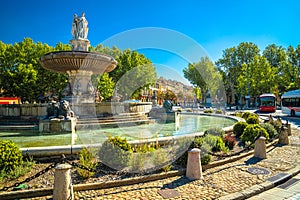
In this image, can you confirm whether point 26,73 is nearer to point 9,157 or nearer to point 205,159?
point 9,157

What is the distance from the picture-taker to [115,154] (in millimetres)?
5695

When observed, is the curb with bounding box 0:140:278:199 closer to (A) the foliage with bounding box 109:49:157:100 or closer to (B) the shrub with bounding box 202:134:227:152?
(B) the shrub with bounding box 202:134:227:152

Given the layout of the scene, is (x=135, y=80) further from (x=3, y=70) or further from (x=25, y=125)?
(x=25, y=125)

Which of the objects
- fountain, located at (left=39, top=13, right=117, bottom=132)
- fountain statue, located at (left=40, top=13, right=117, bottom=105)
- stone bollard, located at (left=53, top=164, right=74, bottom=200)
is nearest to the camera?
stone bollard, located at (left=53, top=164, right=74, bottom=200)

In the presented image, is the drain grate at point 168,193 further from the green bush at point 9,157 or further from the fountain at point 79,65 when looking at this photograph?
the fountain at point 79,65

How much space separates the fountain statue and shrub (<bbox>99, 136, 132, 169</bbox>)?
835 centimetres

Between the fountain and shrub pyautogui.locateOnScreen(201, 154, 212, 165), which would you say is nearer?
shrub pyautogui.locateOnScreen(201, 154, 212, 165)

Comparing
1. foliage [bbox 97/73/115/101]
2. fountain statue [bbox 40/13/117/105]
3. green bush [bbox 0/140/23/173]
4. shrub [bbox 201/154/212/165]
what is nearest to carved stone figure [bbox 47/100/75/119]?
fountain statue [bbox 40/13/117/105]

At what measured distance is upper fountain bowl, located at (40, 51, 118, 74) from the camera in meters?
13.9

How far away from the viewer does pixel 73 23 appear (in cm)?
1805

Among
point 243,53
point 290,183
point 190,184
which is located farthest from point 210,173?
point 243,53

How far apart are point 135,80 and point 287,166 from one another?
1140 inches

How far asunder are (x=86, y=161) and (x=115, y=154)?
2.46ft

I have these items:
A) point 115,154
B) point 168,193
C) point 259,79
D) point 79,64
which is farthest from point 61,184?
point 259,79
